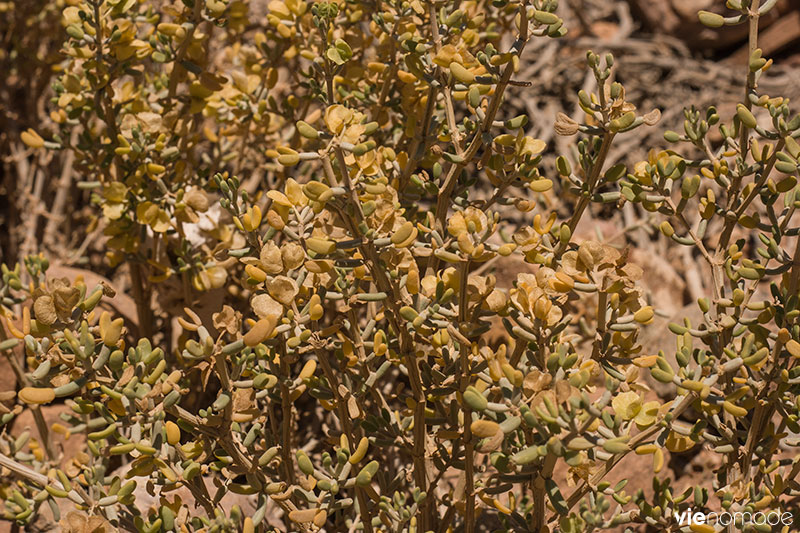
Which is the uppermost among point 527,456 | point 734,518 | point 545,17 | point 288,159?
point 545,17

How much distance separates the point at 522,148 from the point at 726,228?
1.32 feet

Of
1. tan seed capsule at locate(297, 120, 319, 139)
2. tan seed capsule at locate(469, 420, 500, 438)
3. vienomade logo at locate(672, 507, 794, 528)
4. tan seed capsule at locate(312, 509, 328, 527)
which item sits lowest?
vienomade logo at locate(672, 507, 794, 528)

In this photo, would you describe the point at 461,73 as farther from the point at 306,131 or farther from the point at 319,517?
the point at 319,517

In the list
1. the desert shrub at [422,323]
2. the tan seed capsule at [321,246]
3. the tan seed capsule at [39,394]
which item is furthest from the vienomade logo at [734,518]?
the tan seed capsule at [39,394]

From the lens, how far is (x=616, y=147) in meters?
3.21

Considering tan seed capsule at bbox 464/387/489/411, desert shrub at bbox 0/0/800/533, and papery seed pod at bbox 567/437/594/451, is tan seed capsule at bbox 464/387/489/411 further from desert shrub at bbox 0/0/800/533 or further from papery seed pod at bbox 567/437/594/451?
papery seed pod at bbox 567/437/594/451

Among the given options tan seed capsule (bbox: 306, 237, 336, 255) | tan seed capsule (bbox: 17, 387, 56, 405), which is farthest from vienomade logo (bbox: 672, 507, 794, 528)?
tan seed capsule (bbox: 17, 387, 56, 405)

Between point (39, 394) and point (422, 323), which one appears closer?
point (39, 394)

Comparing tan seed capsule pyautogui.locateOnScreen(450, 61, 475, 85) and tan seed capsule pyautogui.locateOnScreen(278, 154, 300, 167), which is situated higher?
tan seed capsule pyautogui.locateOnScreen(450, 61, 475, 85)

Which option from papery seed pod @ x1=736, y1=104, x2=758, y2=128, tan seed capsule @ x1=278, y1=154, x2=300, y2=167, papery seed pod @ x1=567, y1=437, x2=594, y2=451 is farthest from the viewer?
papery seed pod @ x1=736, y1=104, x2=758, y2=128

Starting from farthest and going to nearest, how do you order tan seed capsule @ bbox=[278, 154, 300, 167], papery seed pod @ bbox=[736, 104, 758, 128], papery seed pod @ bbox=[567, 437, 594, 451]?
1. papery seed pod @ bbox=[736, 104, 758, 128]
2. tan seed capsule @ bbox=[278, 154, 300, 167]
3. papery seed pod @ bbox=[567, 437, 594, 451]

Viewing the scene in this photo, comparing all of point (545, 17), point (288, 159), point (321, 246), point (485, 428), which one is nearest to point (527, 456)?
point (485, 428)

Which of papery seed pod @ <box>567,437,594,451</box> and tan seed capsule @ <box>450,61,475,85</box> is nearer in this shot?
papery seed pod @ <box>567,437,594,451</box>

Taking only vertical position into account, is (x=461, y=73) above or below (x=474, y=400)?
above
